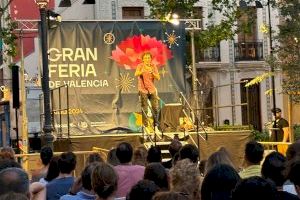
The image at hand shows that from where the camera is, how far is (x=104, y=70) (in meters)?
24.1

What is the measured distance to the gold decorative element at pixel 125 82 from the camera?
79.4 feet

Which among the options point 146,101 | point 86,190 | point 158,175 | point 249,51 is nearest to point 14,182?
point 86,190

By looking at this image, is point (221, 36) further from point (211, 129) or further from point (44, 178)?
point (44, 178)

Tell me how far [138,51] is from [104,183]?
18928mm

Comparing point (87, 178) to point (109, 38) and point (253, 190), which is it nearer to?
point (253, 190)

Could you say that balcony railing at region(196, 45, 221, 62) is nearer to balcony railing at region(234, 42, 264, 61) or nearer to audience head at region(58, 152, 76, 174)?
balcony railing at region(234, 42, 264, 61)

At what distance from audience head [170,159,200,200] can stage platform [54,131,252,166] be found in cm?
1504

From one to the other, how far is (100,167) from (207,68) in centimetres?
3329

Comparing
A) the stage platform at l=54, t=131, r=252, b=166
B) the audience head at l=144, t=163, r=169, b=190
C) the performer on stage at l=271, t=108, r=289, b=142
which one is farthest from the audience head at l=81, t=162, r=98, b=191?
the stage platform at l=54, t=131, r=252, b=166

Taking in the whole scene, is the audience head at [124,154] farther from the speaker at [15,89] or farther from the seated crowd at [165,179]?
the speaker at [15,89]

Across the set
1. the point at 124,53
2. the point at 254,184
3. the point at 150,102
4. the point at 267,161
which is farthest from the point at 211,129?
the point at 254,184

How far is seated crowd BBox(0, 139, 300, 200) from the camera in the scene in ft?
14.6

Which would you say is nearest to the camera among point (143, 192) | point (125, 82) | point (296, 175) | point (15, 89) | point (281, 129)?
point (296, 175)

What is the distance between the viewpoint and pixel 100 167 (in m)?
5.93
